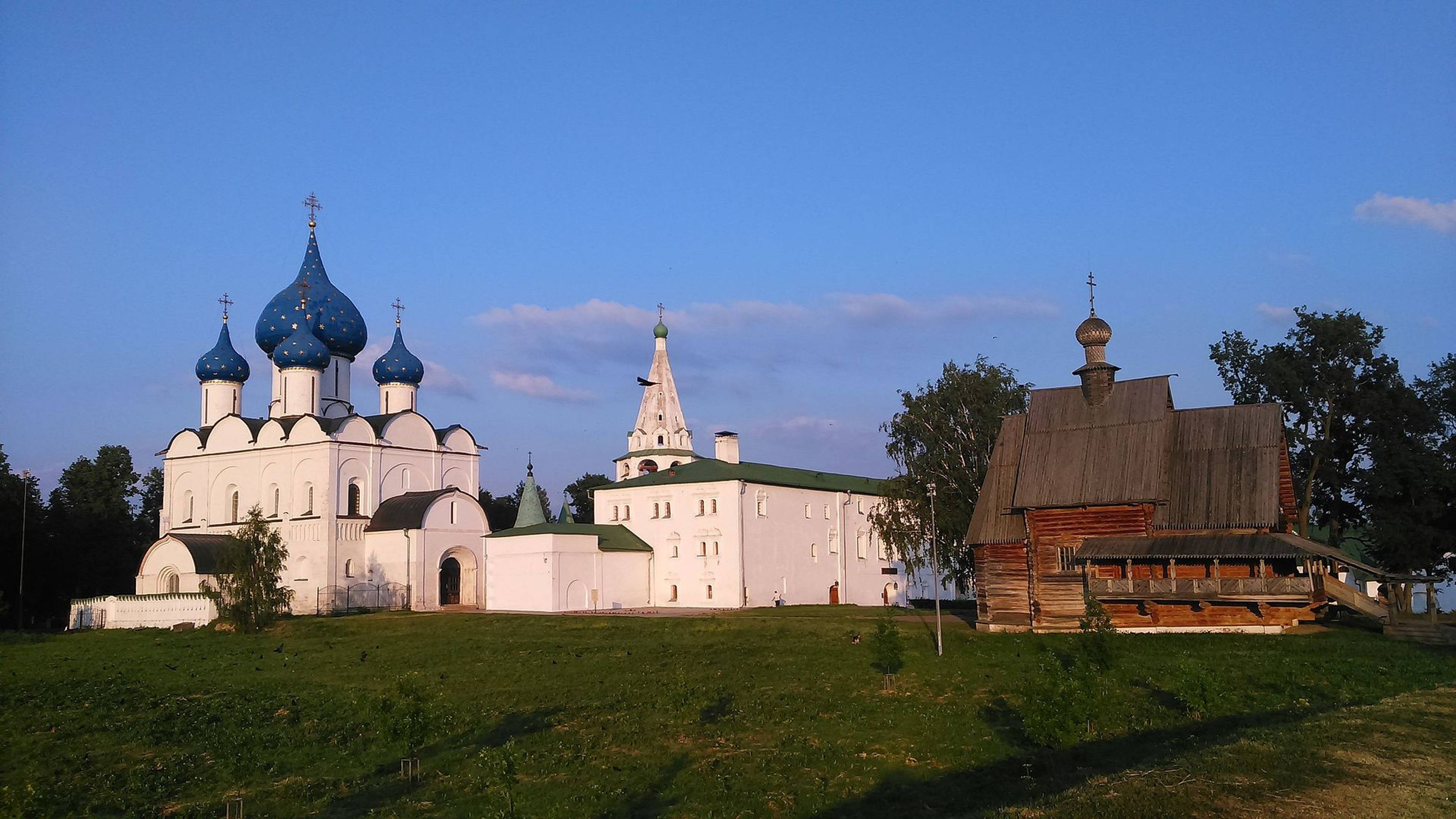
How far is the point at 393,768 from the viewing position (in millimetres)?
17203

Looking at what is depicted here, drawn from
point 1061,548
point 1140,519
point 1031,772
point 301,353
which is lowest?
point 1031,772

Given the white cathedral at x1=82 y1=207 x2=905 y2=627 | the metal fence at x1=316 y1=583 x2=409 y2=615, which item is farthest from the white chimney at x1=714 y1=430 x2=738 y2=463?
the metal fence at x1=316 y1=583 x2=409 y2=615

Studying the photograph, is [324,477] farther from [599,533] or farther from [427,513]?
[599,533]

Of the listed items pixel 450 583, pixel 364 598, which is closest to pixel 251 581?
pixel 364 598

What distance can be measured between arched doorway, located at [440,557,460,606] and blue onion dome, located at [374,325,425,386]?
9.77m

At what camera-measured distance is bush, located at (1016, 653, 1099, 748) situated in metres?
15.3

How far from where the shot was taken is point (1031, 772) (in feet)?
50.8

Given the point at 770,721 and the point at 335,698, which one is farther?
the point at 335,698

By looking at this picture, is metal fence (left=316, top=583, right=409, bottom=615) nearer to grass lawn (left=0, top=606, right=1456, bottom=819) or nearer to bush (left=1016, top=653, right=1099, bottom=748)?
grass lawn (left=0, top=606, right=1456, bottom=819)

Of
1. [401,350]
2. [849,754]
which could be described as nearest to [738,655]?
[849,754]

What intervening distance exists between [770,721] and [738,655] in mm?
8130

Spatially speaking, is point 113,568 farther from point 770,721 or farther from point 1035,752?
point 1035,752

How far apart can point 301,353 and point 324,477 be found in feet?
20.8

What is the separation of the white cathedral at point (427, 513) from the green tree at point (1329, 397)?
63.5 ft
